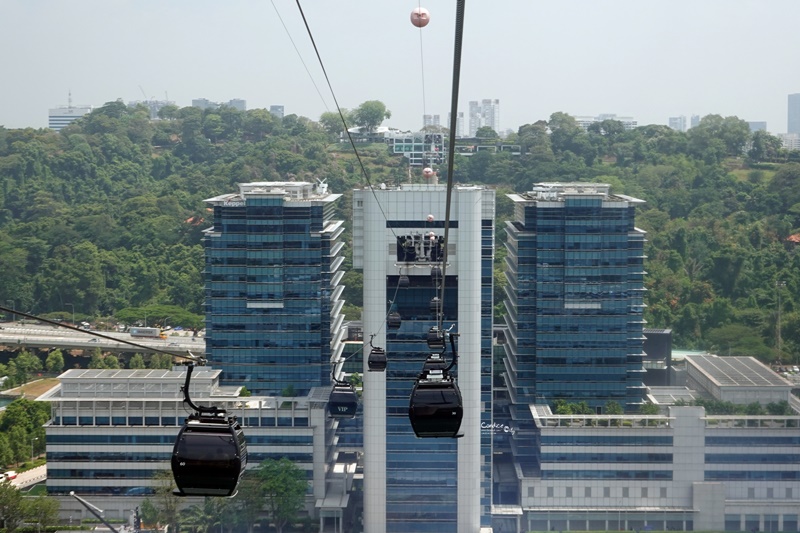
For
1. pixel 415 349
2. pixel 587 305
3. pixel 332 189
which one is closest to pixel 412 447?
pixel 415 349

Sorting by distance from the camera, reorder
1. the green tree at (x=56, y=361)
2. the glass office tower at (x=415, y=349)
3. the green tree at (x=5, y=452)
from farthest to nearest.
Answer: the green tree at (x=56, y=361) < the green tree at (x=5, y=452) < the glass office tower at (x=415, y=349)

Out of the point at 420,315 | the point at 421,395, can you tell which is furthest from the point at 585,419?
the point at 421,395

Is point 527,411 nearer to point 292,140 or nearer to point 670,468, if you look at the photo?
point 670,468

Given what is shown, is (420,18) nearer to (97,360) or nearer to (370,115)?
(97,360)

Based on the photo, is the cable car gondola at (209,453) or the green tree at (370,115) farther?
the green tree at (370,115)

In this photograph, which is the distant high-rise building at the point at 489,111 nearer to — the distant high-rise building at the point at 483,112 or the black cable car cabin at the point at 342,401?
the distant high-rise building at the point at 483,112

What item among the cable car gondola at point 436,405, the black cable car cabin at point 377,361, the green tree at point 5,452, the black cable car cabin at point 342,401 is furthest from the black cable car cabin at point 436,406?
the green tree at point 5,452
